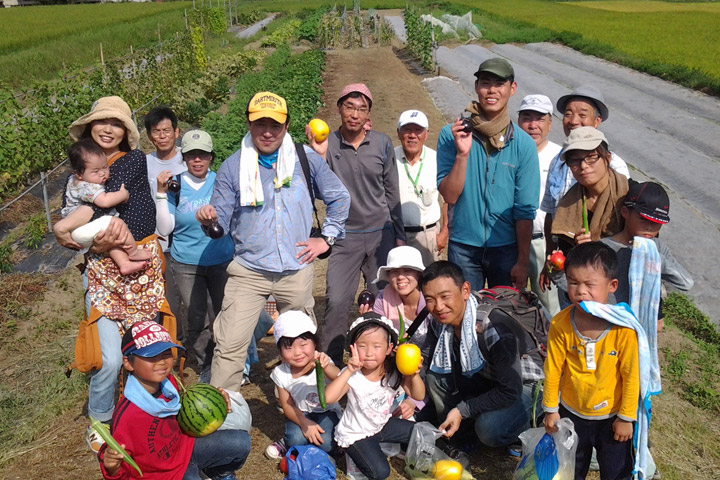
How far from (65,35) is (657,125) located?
2736cm

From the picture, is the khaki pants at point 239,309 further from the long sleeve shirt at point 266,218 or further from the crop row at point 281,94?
the crop row at point 281,94

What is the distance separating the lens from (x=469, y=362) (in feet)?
12.8

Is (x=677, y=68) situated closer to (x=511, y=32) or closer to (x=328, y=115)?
(x=328, y=115)

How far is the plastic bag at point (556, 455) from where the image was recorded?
3.24 meters

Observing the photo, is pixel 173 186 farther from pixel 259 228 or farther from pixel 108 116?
pixel 259 228

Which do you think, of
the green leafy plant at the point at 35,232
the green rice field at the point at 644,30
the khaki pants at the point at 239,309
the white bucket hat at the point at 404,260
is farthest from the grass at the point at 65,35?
the green rice field at the point at 644,30

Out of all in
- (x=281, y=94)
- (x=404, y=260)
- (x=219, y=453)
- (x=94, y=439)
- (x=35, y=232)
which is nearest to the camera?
(x=94, y=439)

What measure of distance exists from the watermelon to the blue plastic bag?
0.75 m

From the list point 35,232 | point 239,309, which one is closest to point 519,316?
point 239,309

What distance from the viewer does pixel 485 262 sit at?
4527 mm

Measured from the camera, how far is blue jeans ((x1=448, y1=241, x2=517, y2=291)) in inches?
177

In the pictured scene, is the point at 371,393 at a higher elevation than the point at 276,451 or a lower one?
higher

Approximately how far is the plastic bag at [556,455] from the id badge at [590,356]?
0.95ft

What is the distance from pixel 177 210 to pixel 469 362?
2.39 meters
